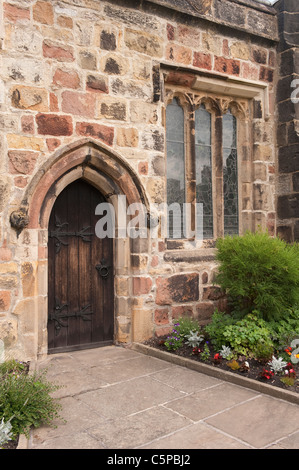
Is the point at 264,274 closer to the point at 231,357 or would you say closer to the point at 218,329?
the point at 218,329

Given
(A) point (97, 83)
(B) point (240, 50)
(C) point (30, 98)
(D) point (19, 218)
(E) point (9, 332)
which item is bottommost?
(E) point (9, 332)

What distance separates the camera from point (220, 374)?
416cm

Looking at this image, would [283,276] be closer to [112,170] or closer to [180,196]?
[180,196]

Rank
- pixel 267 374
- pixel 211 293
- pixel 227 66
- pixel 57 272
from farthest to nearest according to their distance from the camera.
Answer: pixel 227 66 < pixel 211 293 < pixel 57 272 < pixel 267 374

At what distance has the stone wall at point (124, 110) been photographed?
4.61 m

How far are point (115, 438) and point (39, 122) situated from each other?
11.1 feet

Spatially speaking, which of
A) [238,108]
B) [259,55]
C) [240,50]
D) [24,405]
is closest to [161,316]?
[24,405]

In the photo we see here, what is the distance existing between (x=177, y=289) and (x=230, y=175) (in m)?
2.06

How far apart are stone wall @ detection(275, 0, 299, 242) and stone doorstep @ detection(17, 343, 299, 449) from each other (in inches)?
114

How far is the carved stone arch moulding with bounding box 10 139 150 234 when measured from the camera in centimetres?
464

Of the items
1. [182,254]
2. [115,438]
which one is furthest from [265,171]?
[115,438]

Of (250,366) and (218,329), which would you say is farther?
(218,329)

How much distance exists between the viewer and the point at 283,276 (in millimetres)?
4824

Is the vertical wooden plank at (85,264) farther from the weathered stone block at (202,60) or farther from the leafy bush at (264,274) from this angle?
the weathered stone block at (202,60)
